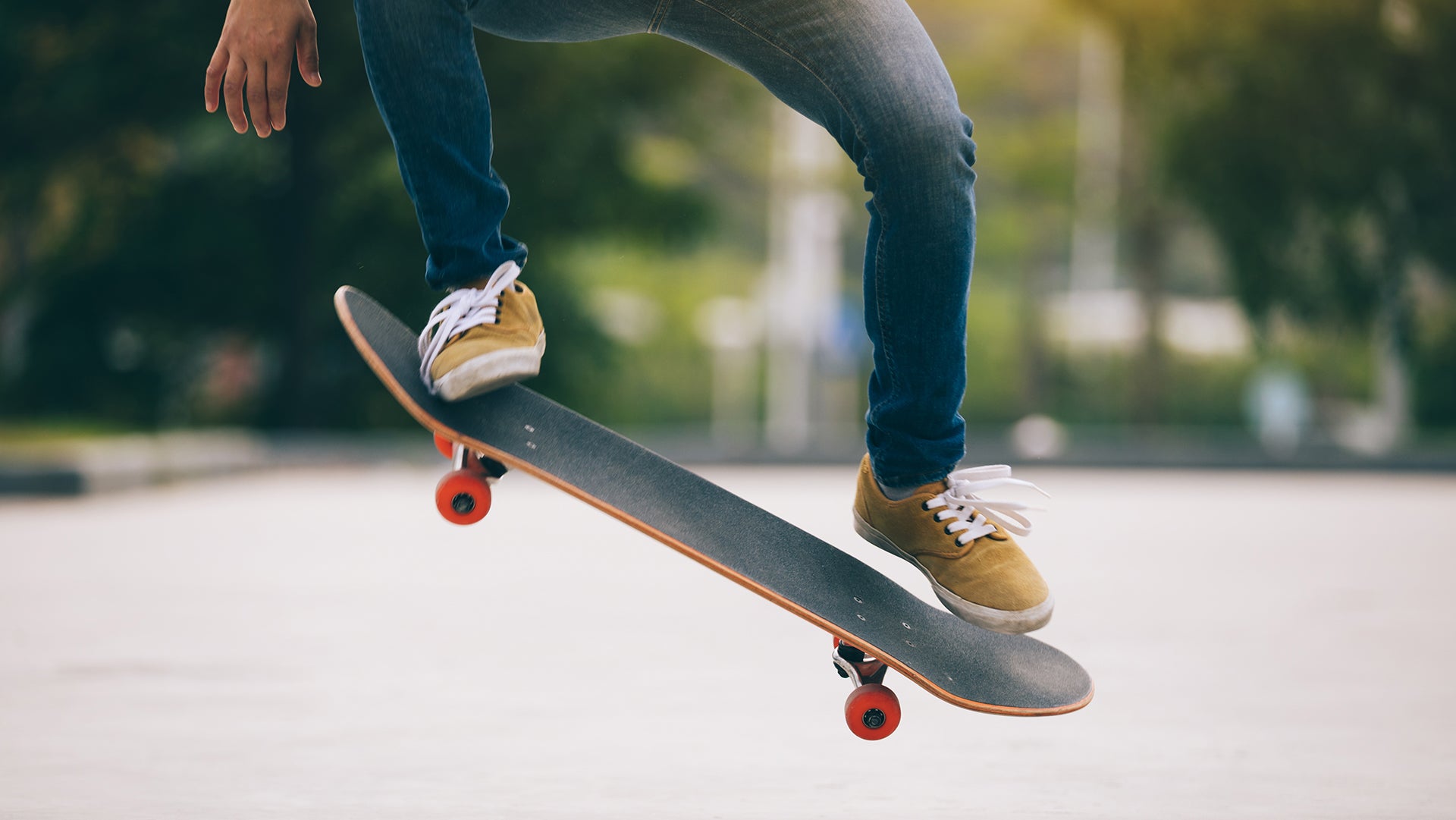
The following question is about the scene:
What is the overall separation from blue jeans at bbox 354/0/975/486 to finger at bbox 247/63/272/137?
18 cm

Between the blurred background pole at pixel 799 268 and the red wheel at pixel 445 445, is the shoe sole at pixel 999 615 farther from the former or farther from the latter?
the blurred background pole at pixel 799 268

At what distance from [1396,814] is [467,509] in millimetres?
1749

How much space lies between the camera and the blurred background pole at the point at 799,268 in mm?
23781

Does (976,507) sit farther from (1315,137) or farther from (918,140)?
(1315,137)

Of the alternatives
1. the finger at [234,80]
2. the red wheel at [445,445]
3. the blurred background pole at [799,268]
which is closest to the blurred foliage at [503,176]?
the blurred background pole at [799,268]

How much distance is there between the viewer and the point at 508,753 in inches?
141

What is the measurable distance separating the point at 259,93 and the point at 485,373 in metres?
0.60

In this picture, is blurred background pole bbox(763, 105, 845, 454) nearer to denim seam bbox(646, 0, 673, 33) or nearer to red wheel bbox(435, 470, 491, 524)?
red wheel bbox(435, 470, 491, 524)

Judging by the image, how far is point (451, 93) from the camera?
2.88 metres

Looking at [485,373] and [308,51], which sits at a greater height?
[308,51]

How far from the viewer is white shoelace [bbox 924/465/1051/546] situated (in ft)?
9.70

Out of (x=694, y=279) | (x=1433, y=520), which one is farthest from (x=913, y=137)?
(x=694, y=279)

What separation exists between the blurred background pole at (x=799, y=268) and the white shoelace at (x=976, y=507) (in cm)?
1970

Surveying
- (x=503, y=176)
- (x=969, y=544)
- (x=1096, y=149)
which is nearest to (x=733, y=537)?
(x=969, y=544)
